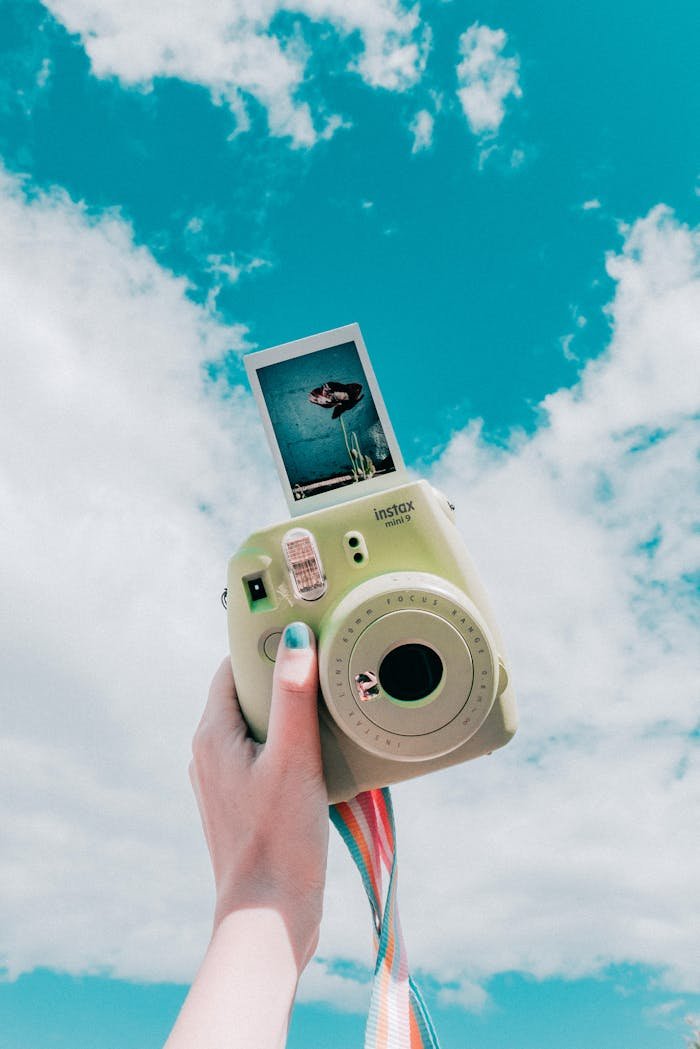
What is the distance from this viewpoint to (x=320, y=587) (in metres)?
2.70

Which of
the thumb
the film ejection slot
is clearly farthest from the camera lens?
the film ejection slot

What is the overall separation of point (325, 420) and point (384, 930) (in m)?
1.73

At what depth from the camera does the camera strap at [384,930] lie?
2.32m

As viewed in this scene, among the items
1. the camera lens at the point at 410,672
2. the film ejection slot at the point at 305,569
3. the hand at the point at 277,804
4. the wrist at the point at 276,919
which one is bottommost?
the wrist at the point at 276,919

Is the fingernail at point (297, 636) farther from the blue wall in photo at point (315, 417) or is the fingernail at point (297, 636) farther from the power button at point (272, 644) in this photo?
the blue wall in photo at point (315, 417)

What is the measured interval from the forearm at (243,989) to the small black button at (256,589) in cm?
100

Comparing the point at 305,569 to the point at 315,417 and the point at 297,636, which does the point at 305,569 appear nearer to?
the point at 297,636

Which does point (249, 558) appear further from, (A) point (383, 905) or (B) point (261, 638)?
(A) point (383, 905)

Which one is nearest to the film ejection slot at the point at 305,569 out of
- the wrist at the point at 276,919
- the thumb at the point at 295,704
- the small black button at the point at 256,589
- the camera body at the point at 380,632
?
the camera body at the point at 380,632

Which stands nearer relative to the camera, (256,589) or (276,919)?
(276,919)

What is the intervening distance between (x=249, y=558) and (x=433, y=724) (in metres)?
0.81

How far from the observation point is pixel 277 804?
2277 millimetres

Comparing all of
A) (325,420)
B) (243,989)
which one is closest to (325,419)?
(325,420)

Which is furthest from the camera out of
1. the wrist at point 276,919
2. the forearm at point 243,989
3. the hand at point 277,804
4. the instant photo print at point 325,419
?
the instant photo print at point 325,419
